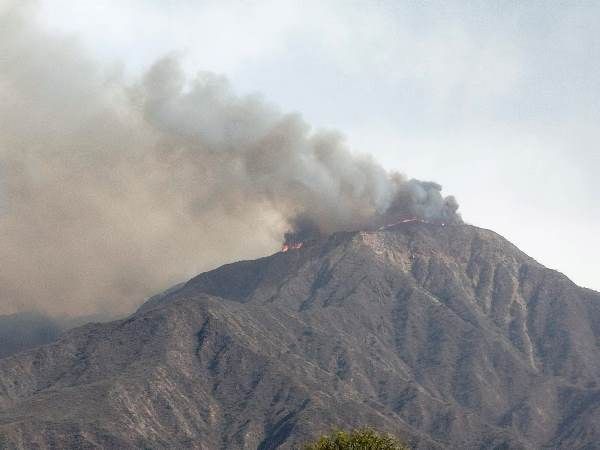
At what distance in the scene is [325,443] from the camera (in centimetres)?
12725

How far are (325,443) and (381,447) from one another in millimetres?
6513

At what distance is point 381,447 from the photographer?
127 m
